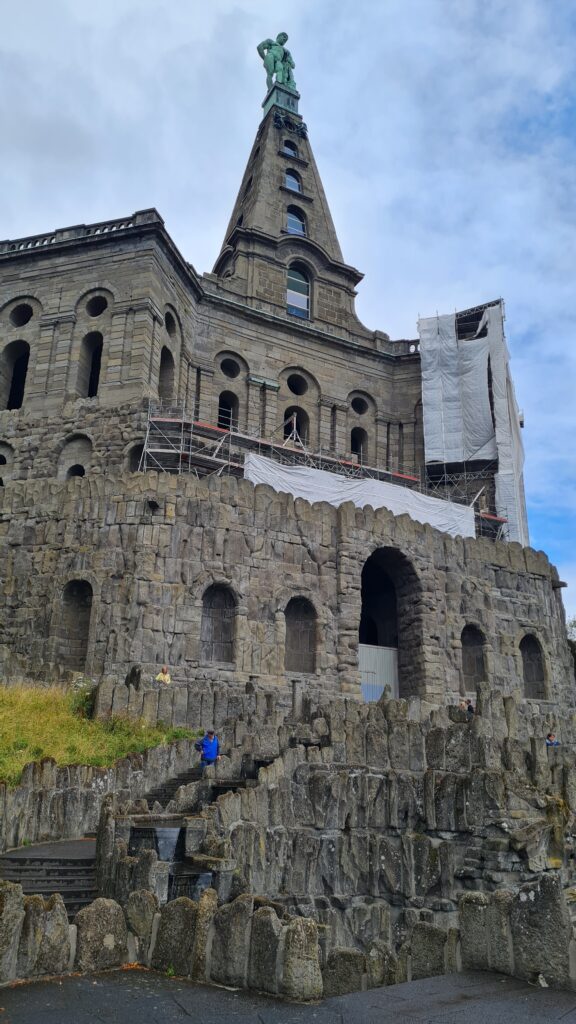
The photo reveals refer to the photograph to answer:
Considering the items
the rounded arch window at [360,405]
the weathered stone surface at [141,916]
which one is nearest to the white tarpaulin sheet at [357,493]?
the rounded arch window at [360,405]

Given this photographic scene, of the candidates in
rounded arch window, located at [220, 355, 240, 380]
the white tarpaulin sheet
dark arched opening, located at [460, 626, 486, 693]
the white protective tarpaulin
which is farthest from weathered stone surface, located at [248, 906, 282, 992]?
the white protective tarpaulin

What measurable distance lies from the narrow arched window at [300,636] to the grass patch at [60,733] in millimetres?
6694

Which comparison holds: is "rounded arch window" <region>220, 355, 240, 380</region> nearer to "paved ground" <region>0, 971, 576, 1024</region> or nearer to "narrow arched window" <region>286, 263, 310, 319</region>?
"narrow arched window" <region>286, 263, 310, 319</region>

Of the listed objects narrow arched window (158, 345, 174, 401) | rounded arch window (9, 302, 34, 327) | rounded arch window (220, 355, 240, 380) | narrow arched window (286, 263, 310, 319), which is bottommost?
narrow arched window (158, 345, 174, 401)

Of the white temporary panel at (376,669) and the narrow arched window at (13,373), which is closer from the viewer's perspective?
the white temporary panel at (376,669)

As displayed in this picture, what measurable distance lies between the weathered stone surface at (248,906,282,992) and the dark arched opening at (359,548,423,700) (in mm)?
17238

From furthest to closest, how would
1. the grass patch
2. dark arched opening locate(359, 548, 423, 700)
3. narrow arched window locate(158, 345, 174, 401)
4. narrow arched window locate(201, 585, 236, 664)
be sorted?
narrow arched window locate(158, 345, 174, 401)
dark arched opening locate(359, 548, 423, 700)
narrow arched window locate(201, 585, 236, 664)
the grass patch

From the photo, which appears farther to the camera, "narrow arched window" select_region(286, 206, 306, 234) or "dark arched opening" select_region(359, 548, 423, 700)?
"narrow arched window" select_region(286, 206, 306, 234)

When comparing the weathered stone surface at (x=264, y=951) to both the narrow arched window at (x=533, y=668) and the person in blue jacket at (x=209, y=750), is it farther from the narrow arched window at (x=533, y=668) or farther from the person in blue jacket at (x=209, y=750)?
the narrow arched window at (x=533, y=668)

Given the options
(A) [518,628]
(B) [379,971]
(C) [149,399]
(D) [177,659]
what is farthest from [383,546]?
(B) [379,971]

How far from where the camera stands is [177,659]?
20.6 meters

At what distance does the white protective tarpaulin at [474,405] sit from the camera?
33.8 metres

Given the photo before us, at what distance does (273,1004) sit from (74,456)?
2386cm

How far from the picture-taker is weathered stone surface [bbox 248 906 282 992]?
632cm
